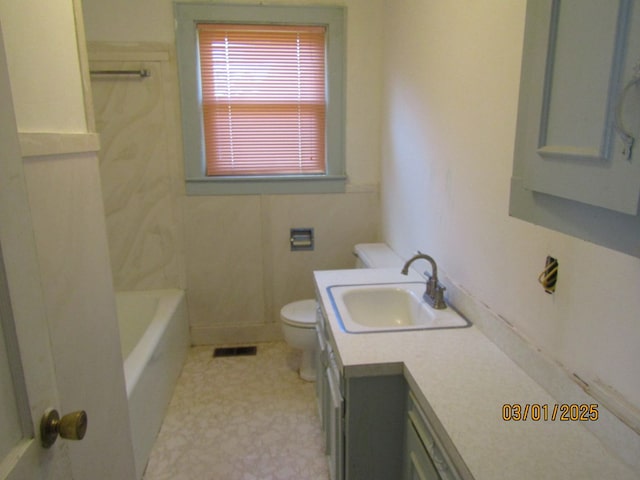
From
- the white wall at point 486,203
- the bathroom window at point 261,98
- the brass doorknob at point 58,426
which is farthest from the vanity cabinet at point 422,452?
the bathroom window at point 261,98

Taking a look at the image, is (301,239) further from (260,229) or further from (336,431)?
(336,431)

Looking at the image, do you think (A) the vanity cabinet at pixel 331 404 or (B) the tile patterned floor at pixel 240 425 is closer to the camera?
(A) the vanity cabinet at pixel 331 404

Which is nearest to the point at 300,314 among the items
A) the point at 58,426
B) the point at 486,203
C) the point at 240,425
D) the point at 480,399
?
the point at 240,425

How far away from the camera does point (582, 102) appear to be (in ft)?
2.23

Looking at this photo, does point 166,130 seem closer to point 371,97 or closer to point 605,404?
point 371,97

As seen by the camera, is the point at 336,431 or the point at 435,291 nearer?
the point at 336,431

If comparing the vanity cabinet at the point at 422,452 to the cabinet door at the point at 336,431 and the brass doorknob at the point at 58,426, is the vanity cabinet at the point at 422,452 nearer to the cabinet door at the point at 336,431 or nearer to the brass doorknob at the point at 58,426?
the cabinet door at the point at 336,431

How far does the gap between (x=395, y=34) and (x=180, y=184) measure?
163cm

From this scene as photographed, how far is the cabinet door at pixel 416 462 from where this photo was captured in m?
1.17

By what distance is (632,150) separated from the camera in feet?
1.94

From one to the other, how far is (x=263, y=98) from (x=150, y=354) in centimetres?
171

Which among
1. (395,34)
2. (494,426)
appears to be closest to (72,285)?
(494,426)
